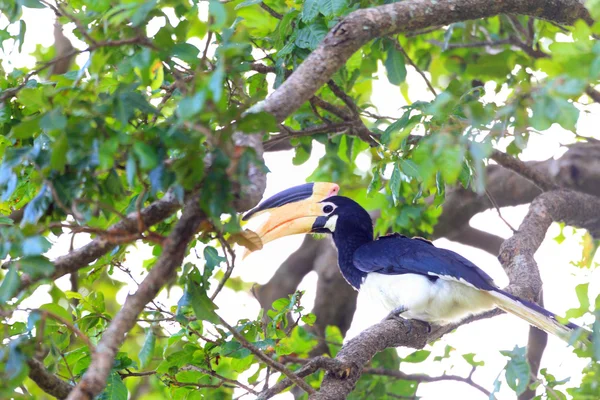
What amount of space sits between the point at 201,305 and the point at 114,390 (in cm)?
55

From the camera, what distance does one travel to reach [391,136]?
2.98m

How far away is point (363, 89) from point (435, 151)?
3594 millimetres

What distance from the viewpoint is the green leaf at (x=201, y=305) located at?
7.80 feet

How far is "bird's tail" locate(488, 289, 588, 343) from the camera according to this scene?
3338 mm

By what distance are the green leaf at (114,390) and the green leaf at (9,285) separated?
82 centimetres

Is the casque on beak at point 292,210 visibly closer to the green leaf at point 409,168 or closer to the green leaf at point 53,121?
the green leaf at point 409,168

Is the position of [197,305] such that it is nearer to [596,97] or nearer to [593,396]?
[593,396]

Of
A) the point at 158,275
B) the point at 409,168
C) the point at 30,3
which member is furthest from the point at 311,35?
the point at 158,275

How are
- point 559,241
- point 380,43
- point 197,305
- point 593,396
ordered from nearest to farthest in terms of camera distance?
1. point 197,305
2. point 593,396
3. point 380,43
4. point 559,241

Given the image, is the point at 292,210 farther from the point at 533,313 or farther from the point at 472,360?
the point at 533,313

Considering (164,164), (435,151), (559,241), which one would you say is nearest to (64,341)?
(164,164)

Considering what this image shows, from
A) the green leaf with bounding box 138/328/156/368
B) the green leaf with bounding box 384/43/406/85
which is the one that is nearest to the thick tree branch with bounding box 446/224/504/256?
the green leaf with bounding box 384/43/406/85

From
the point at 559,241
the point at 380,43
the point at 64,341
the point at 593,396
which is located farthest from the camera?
the point at 559,241

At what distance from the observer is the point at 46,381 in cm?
232
